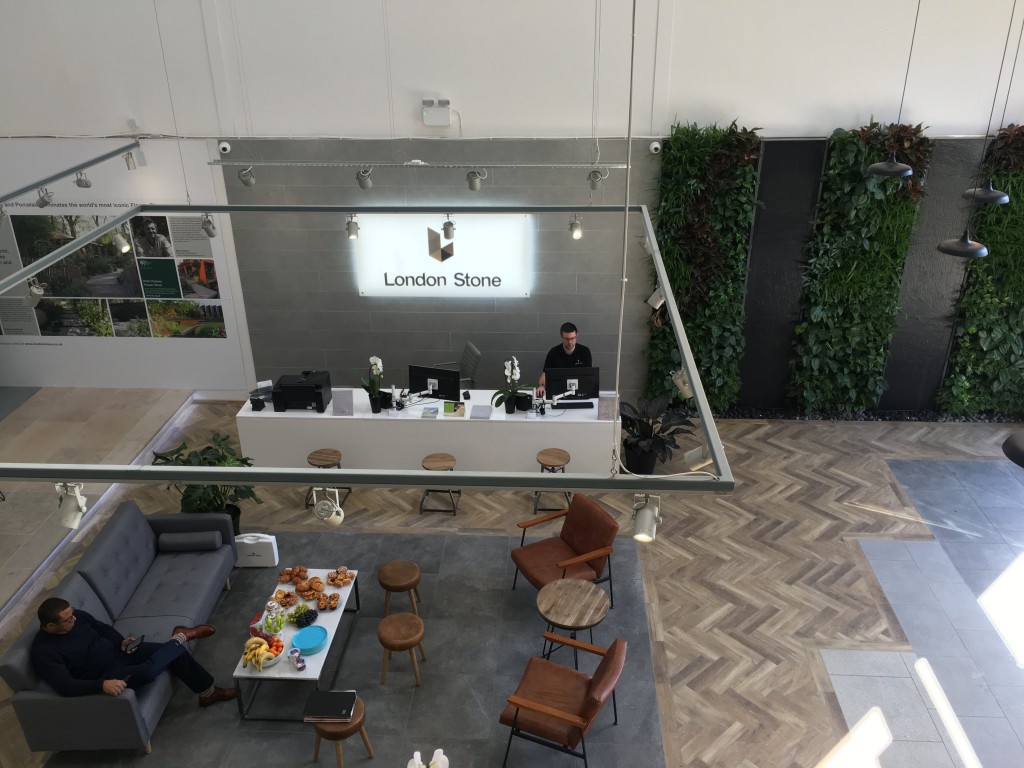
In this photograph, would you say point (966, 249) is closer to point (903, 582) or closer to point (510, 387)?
point (903, 582)

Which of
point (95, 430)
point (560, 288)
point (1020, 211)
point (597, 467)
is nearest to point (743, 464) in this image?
point (597, 467)

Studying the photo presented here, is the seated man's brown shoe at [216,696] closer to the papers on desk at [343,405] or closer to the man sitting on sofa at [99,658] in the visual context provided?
the man sitting on sofa at [99,658]

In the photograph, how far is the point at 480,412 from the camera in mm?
7566

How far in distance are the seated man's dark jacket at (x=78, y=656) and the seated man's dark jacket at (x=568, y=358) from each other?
14.9 feet

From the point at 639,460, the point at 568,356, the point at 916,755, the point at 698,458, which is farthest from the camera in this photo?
the point at 568,356

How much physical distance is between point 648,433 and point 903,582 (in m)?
2.59

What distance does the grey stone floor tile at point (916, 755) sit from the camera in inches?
195

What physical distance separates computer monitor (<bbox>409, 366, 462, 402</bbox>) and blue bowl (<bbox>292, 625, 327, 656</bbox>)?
284 centimetres

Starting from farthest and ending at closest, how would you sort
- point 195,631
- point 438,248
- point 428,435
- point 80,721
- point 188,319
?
1. point 188,319
2. point 438,248
3. point 428,435
4. point 195,631
5. point 80,721

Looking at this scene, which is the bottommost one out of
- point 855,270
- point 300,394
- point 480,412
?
point 480,412

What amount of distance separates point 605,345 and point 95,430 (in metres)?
5.68

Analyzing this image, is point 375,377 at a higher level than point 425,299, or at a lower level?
lower

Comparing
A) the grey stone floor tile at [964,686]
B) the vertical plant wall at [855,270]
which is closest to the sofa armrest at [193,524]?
the grey stone floor tile at [964,686]

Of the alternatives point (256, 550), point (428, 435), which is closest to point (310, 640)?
point (256, 550)
